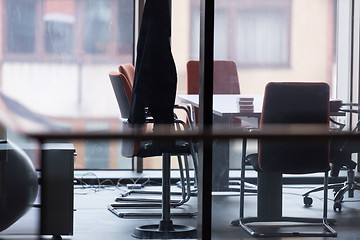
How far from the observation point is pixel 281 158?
298 centimetres

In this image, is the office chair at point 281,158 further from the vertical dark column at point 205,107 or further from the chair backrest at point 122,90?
the chair backrest at point 122,90

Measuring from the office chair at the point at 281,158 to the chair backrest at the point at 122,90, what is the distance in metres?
0.69

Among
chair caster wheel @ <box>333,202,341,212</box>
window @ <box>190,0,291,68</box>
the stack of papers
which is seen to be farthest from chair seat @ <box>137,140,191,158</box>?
chair caster wheel @ <box>333,202,341,212</box>

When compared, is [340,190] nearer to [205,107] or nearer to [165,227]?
[205,107]

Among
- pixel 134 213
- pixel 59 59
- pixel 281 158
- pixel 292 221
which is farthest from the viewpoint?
pixel 134 213

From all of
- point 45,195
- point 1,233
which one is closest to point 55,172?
point 45,195

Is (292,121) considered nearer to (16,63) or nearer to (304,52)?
(304,52)

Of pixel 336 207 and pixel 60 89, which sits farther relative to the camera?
pixel 60 89

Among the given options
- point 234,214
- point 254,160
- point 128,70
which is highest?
point 128,70

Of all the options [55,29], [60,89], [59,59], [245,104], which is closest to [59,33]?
[55,29]

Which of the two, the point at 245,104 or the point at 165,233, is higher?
the point at 245,104

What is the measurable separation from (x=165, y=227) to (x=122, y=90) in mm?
760

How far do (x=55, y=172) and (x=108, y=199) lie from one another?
2.35m

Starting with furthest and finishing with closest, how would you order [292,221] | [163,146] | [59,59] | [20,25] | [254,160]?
[20,25] < [59,59] < [292,221] < [254,160] < [163,146]
